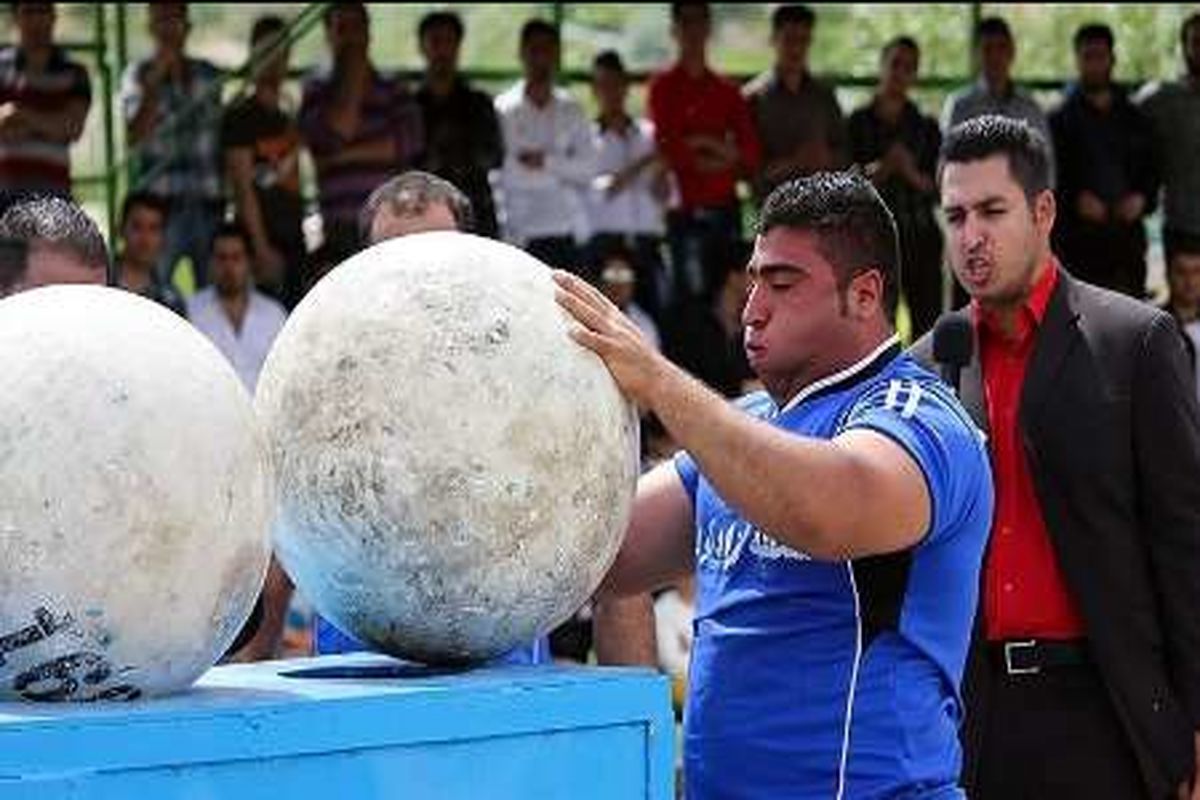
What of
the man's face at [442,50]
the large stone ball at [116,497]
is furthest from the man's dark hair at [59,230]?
the man's face at [442,50]

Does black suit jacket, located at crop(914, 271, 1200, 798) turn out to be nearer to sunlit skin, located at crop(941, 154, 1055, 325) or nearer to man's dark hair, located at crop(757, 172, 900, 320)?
sunlit skin, located at crop(941, 154, 1055, 325)

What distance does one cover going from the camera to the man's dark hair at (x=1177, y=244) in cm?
1392

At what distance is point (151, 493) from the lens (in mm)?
3566

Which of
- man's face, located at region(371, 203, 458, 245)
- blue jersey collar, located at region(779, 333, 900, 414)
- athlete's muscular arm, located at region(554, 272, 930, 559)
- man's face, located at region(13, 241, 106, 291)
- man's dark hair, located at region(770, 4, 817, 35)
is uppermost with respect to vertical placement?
man's dark hair, located at region(770, 4, 817, 35)

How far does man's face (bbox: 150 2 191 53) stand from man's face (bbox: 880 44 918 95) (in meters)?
3.95

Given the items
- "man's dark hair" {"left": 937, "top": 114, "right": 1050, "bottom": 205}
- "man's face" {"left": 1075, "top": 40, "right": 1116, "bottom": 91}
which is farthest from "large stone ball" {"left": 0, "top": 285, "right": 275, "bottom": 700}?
"man's face" {"left": 1075, "top": 40, "right": 1116, "bottom": 91}

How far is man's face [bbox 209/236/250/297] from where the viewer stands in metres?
12.6

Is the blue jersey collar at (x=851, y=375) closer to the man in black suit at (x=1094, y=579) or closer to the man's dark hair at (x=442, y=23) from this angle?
the man in black suit at (x=1094, y=579)

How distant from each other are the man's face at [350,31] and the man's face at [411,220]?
7686 millimetres

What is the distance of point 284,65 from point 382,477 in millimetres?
10820

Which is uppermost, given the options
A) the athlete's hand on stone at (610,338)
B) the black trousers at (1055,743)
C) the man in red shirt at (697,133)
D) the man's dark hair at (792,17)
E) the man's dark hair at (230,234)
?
the man's dark hair at (792,17)

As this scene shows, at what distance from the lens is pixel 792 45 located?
15219 mm

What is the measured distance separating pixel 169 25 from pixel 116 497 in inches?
411

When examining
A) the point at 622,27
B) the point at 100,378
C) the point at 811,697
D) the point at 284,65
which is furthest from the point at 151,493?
the point at 622,27
